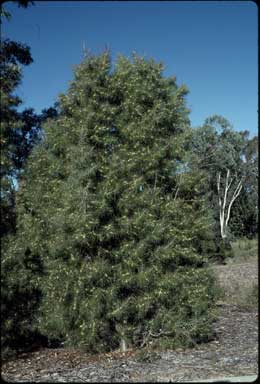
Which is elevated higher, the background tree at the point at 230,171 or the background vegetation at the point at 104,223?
the background tree at the point at 230,171

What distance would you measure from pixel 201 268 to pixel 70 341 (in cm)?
212

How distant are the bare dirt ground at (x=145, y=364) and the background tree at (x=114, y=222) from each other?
24cm

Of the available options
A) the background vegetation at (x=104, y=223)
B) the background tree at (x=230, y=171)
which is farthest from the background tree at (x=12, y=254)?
the background tree at (x=230, y=171)

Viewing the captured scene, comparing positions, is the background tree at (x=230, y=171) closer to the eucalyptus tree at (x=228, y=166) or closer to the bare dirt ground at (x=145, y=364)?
the eucalyptus tree at (x=228, y=166)

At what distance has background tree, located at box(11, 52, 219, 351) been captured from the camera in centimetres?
614

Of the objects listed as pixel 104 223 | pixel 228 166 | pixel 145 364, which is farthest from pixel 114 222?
pixel 228 166

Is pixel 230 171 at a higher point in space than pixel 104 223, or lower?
higher

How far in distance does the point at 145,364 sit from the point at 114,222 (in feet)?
5.91

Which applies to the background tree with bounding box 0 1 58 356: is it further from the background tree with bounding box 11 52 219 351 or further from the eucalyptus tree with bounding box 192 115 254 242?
the eucalyptus tree with bounding box 192 115 254 242

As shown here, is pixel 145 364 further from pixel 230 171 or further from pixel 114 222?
pixel 230 171

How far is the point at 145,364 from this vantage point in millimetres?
5902

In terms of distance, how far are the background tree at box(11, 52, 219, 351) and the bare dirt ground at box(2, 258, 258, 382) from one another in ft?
0.78

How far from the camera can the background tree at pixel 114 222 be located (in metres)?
6.14

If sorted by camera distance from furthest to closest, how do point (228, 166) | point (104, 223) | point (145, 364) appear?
point (228, 166) → point (104, 223) → point (145, 364)
